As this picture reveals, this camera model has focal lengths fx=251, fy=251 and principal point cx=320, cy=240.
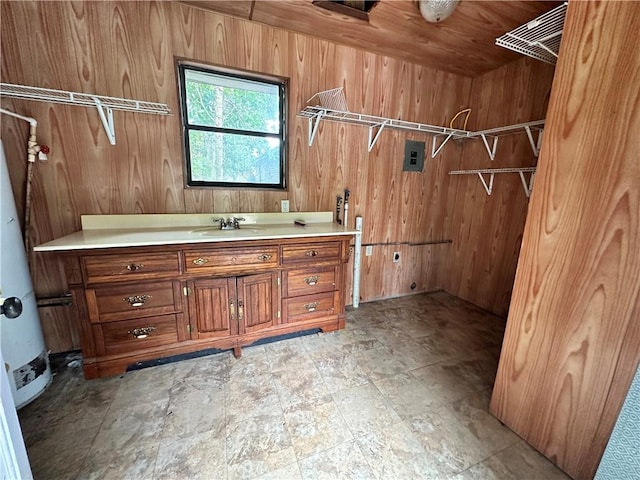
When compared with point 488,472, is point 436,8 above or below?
above

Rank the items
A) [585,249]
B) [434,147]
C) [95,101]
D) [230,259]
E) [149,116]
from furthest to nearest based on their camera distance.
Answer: [434,147] → [149,116] → [230,259] → [95,101] → [585,249]

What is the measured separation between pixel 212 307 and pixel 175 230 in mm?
651

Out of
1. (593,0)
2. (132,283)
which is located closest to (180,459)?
(132,283)

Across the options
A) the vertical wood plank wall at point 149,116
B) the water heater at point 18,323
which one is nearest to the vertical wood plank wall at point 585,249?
the vertical wood plank wall at point 149,116

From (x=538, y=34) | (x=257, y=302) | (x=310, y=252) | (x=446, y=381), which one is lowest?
(x=446, y=381)

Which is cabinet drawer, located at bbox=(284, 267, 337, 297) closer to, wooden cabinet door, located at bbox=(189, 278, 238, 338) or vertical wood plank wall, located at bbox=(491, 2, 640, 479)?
wooden cabinet door, located at bbox=(189, 278, 238, 338)

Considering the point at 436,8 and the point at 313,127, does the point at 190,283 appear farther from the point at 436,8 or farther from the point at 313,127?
the point at 436,8

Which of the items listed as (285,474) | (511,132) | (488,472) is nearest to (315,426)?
(285,474)

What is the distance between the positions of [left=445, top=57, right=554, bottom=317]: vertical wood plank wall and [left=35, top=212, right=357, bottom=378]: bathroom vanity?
169 cm

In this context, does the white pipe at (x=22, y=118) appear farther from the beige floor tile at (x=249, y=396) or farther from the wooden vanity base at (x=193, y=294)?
the beige floor tile at (x=249, y=396)

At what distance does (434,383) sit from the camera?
1.66 m

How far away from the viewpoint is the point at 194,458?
116cm

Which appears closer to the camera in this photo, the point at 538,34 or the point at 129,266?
the point at 538,34

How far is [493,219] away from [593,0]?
6.42 feet
